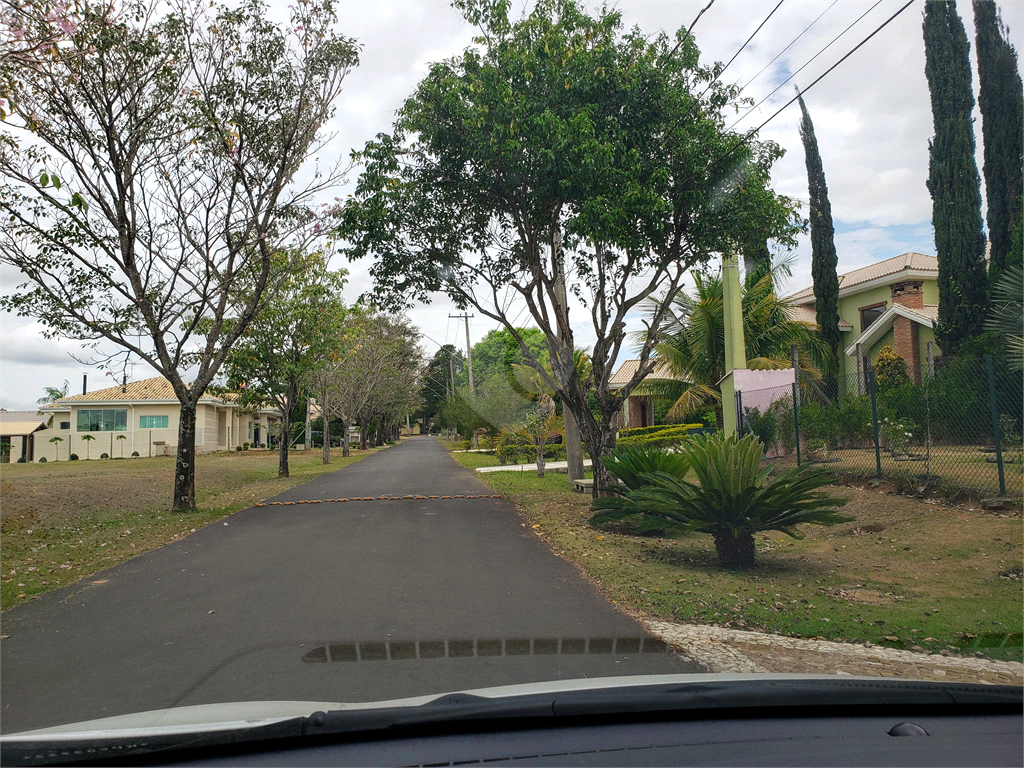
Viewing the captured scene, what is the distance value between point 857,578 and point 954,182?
49.3ft

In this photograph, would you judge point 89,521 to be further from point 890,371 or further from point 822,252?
point 822,252

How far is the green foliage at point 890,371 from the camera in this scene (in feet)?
42.8

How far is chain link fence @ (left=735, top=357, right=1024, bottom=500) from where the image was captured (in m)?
9.59

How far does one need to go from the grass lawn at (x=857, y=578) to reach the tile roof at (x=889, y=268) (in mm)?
16312

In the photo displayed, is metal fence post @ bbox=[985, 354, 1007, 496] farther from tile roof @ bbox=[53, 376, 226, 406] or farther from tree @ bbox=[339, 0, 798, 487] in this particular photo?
tile roof @ bbox=[53, 376, 226, 406]

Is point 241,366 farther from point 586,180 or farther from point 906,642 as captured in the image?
point 906,642

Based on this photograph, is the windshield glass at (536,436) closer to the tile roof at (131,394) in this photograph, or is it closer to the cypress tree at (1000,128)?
the cypress tree at (1000,128)

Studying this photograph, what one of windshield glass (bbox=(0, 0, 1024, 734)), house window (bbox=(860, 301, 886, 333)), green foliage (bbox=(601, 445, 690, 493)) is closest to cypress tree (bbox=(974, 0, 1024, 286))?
windshield glass (bbox=(0, 0, 1024, 734))

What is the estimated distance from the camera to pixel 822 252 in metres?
26.1

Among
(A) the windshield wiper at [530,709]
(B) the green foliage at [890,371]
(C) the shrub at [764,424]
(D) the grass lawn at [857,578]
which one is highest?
(B) the green foliage at [890,371]

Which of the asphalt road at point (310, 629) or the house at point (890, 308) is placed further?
the house at point (890, 308)

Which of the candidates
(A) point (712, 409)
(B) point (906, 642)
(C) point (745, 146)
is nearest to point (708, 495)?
(B) point (906, 642)

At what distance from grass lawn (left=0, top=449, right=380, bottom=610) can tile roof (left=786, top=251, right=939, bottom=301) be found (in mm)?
18396

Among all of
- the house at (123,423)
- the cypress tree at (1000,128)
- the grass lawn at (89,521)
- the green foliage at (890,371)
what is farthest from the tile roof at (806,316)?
the house at (123,423)
